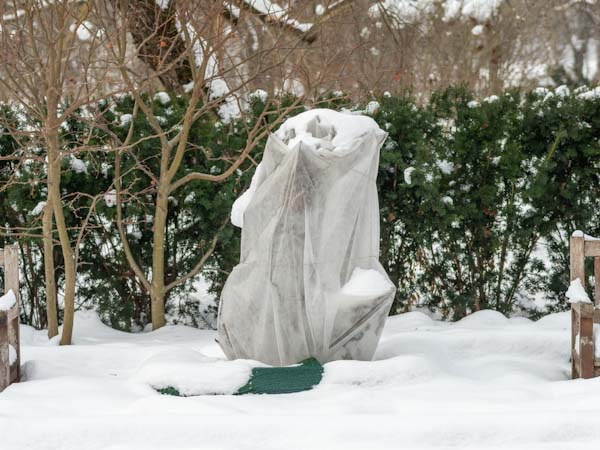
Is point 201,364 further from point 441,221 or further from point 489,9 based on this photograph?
point 489,9

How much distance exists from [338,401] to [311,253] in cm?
86

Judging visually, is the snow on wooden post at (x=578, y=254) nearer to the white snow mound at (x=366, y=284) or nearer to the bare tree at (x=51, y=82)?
the white snow mound at (x=366, y=284)

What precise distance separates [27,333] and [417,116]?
3.59 meters

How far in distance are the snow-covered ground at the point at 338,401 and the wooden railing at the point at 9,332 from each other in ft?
0.35

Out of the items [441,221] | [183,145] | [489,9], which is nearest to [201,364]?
[183,145]

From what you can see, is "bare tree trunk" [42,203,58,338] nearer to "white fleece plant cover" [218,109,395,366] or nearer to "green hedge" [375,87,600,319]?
"white fleece plant cover" [218,109,395,366]

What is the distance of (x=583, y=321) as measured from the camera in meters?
4.48

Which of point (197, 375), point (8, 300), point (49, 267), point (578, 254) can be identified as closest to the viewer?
point (197, 375)

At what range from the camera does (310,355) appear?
4.58 m

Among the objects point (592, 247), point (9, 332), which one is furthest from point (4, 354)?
point (592, 247)

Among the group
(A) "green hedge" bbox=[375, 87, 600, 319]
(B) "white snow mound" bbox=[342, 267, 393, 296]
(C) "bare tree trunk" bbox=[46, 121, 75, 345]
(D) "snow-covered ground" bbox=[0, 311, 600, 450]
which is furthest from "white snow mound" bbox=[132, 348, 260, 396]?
(A) "green hedge" bbox=[375, 87, 600, 319]

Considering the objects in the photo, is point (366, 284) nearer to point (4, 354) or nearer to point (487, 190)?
point (4, 354)

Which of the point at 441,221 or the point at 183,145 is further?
the point at 441,221

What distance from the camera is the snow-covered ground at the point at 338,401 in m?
3.44
